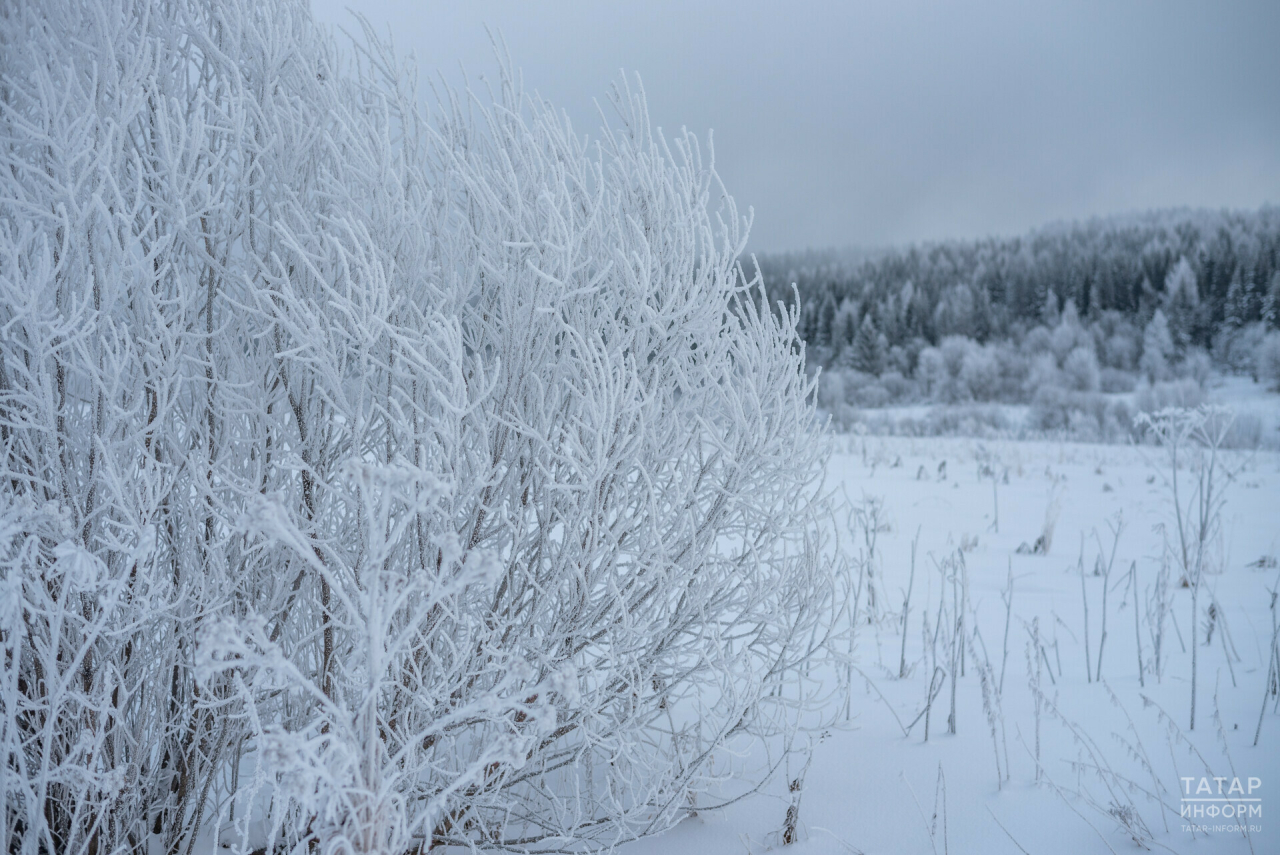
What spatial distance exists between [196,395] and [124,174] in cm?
67

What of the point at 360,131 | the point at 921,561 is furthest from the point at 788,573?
the point at 921,561

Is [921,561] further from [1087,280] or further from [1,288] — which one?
[1087,280]

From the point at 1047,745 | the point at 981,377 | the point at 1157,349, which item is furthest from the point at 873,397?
the point at 1047,745

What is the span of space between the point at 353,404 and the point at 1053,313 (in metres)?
45.0

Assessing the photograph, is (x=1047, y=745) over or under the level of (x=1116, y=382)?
under

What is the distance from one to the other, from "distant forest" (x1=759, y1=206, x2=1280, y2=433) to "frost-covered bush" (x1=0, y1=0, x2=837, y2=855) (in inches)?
942

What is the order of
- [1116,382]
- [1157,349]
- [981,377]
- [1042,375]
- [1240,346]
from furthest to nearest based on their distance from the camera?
[1157,349] < [1240,346] < [1116,382] < [981,377] < [1042,375]

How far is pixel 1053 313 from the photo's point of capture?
130ft

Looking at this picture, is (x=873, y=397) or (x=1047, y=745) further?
(x=873, y=397)

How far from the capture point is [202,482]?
1.66 metres

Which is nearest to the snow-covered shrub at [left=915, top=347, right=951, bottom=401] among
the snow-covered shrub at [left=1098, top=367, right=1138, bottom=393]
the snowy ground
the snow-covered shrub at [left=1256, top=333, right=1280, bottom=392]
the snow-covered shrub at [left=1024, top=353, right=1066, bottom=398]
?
the snow-covered shrub at [left=1024, top=353, right=1066, bottom=398]

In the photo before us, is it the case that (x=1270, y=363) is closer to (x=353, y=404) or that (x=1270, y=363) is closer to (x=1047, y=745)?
(x=1047, y=745)

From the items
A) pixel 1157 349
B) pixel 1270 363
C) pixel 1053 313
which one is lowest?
pixel 1270 363

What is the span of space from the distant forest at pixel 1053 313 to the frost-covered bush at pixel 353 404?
78.5 feet
